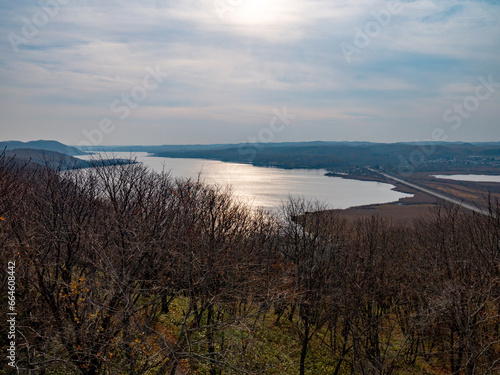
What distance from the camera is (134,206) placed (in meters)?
16.6

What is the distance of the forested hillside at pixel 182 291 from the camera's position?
10.9 m

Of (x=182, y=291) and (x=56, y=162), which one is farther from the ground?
(x=56, y=162)

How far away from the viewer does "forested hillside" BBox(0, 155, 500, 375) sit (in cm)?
1087

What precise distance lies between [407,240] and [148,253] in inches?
1221

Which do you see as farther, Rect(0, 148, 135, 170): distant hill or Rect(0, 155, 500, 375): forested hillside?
Rect(0, 148, 135, 170): distant hill

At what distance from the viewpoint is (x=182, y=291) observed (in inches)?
645

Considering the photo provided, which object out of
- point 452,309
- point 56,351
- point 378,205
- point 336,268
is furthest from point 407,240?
point 378,205

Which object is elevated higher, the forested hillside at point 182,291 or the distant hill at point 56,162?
the distant hill at point 56,162

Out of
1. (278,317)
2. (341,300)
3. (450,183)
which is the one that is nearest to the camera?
(341,300)

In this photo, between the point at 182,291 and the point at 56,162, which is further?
the point at 56,162

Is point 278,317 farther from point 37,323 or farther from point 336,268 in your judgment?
point 37,323

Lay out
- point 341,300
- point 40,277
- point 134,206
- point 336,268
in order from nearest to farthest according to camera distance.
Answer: point 40,277, point 134,206, point 341,300, point 336,268

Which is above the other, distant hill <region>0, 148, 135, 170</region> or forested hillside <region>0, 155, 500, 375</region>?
distant hill <region>0, 148, 135, 170</region>

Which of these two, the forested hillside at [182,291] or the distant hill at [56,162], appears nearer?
the forested hillside at [182,291]
